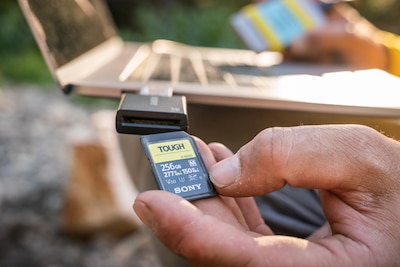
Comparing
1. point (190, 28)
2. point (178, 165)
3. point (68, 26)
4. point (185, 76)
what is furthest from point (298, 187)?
point (190, 28)

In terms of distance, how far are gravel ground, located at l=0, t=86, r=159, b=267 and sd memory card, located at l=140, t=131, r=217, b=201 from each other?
107cm

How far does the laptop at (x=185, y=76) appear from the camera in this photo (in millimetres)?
712

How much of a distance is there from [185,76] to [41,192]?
120 centimetres

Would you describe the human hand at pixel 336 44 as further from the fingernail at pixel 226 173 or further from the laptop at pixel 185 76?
the fingernail at pixel 226 173

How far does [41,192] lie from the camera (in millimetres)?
1899

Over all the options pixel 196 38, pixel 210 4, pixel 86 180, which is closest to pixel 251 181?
pixel 86 180

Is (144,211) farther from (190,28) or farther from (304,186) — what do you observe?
(190,28)

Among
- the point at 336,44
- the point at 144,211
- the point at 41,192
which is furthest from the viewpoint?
the point at 41,192

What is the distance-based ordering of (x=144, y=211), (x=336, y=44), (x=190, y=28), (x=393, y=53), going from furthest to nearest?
(x=190, y=28), (x=336, y=44), (x=393, y=53), (x=144, y=211)

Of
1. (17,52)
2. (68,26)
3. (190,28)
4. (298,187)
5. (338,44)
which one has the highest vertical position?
(68,26)

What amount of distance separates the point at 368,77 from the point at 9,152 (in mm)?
1676

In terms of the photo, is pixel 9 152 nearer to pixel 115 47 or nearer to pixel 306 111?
pixel 115 47

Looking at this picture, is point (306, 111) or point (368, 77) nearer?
point (306, 111)

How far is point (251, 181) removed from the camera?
1.71ft
